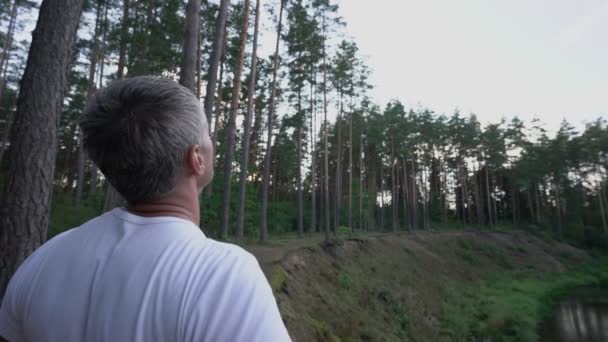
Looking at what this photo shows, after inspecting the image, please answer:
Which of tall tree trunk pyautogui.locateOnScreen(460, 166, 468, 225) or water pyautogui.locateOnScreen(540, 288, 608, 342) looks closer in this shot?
water pyautogui.locateOnScreen(540, 288, 608, 342)

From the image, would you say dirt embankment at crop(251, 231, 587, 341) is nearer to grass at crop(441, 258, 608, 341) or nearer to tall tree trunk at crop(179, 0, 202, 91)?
grass at crop(441, 258, 608, 341)

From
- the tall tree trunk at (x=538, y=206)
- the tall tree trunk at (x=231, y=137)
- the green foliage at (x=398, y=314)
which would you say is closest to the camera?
the green foliage at (x=398, y=314)

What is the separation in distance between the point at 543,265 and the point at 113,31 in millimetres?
33394

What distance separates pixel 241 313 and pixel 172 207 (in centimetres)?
43

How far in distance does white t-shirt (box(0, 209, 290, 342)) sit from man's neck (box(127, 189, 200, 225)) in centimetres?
5

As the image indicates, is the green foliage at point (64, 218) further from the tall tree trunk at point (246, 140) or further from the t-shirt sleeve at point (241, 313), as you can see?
the t-shirt sleeve at point (241, 313)

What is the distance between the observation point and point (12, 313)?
101 cm

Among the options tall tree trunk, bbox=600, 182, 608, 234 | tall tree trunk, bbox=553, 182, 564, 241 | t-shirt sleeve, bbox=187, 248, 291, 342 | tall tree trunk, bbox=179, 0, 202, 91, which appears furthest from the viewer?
tall tree trunk, bbox=600, 182, 608, 234

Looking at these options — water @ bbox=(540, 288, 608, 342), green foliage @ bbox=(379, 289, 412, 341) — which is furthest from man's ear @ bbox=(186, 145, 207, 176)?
water @ bbox=(540, 288, 608, 342)

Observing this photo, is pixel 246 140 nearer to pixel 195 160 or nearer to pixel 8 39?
pixel 195 160

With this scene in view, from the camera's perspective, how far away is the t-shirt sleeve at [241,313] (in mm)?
735

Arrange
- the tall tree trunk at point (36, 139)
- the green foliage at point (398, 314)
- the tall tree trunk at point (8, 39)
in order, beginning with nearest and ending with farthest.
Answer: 1. the tall tree trunk at point (36, 139)
2. the green foliage at point (398, 314)
3. the tall tree trunk at point (8, 39)

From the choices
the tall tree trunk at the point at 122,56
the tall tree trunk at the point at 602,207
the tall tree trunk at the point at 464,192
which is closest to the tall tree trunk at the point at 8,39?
the tall tree trunk at the point at 122,56

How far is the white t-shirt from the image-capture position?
76cm
